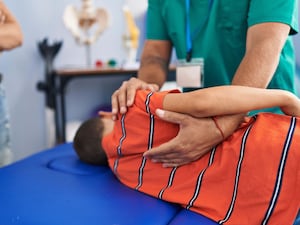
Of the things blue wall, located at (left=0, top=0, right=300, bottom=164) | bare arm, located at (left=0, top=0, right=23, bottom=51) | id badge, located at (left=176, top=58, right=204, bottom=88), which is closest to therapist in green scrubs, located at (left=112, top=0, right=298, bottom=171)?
id badge, located at (left=176, top=58, right=204, bottom=88)

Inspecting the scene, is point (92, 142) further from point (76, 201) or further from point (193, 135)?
point (193, 135)

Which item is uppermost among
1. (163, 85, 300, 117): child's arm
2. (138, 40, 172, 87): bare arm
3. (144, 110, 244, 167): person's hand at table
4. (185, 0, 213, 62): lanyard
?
(185, 0, 213, 62): lanyard

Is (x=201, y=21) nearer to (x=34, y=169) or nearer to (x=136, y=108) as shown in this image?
(x=136, y=108)

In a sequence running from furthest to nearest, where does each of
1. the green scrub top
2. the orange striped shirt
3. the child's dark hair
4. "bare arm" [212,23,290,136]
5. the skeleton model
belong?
the skeleton model
the child's dark hair
the green scrub top
"bare arm" [212,23,290,136]
the orange striped shirt

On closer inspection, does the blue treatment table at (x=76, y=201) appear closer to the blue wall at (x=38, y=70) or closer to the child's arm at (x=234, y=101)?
the child's arm at (x=234, y=101)

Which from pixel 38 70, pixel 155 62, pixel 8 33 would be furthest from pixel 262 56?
pixel 38 70

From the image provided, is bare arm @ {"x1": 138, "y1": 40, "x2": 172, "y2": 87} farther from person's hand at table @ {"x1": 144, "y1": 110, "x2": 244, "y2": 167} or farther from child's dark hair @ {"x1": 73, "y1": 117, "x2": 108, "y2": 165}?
person's hand at table @ {"x1": 144, "y1": 110, "x2": 244, "y2": 167}

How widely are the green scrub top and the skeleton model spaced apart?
1.26 meters

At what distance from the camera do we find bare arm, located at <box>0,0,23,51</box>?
1.26 meters

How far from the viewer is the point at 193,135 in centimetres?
78

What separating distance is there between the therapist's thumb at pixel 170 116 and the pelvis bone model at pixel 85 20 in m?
1.77

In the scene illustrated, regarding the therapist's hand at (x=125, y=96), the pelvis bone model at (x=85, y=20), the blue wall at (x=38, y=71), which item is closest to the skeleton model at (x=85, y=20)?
the pelvis bone model at (x=85, y=20)

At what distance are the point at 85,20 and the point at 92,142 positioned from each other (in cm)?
151

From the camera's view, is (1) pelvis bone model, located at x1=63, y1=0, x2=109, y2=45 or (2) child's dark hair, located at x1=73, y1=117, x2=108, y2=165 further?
(1) pelvis bone model, located at x1=63, y1=0, x2=109, y2=45
